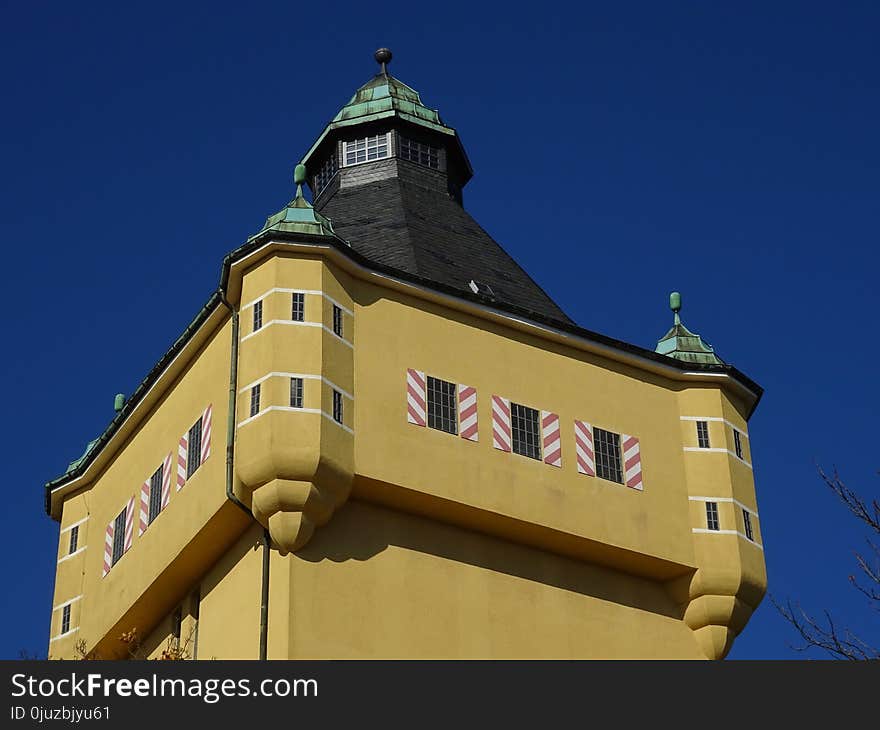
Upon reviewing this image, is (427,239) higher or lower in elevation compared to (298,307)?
higher

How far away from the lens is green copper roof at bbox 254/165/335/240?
3253 centimetres

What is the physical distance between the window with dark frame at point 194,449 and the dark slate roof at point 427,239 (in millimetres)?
4351

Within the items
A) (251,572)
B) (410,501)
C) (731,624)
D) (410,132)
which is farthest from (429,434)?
(410,132)

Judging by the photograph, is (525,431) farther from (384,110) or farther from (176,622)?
(384,110)

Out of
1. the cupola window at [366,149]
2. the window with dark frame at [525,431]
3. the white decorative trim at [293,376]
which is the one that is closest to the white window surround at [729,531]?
the window with dark frame at [525,431]

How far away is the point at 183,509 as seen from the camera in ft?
109

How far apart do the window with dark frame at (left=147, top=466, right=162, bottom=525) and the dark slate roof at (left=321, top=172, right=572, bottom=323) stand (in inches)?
209

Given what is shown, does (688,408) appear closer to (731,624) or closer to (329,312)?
(731,624)

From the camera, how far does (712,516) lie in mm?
34562

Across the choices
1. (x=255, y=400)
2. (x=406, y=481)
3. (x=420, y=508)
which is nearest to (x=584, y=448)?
(x=420, y=508)

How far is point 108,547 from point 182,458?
371 cm

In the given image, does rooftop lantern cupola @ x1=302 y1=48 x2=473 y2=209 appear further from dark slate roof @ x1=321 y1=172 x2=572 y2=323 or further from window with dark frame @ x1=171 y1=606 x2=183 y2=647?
window with dark frame @ x1=171 y1=606 x2=183 y2=647

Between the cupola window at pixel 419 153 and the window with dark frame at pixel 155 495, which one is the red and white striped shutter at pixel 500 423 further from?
the cupola window at pixel 419 153

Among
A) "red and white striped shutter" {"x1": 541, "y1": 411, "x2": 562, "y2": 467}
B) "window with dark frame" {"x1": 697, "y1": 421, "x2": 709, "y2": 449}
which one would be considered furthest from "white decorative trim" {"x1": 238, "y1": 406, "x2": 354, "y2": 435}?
"window with dark frame" {"x1": 697, "y1": 421, "x2": 709, "y2": 449}
